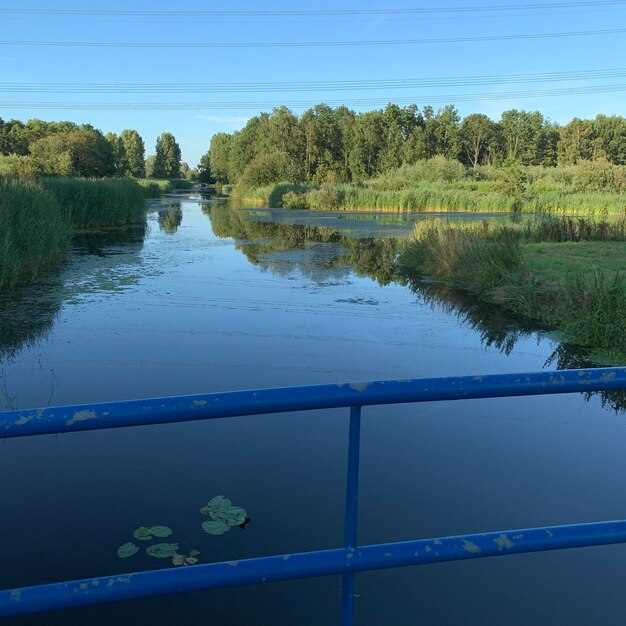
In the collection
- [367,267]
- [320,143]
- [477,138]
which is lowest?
[367,267]

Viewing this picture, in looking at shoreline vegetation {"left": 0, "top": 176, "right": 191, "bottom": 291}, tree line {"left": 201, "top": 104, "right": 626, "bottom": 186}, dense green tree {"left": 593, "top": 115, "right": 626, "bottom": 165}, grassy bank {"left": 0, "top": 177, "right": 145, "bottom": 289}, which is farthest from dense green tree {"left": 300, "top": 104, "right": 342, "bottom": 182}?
grassy bank {"left": 0, "top": 177, "right": 145, "bottom": 289}

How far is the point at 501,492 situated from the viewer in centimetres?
438

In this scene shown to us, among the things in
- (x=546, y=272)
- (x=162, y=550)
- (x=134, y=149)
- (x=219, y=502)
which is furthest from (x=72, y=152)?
(x=134, y=149)

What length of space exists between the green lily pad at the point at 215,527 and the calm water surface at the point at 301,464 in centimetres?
5

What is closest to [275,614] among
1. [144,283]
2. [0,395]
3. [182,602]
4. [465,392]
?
[182,602]

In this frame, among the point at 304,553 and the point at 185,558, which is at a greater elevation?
the point at 304,553

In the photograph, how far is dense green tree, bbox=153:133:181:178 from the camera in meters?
114

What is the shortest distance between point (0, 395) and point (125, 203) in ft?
70.7

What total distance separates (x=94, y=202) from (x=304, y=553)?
24210 mm

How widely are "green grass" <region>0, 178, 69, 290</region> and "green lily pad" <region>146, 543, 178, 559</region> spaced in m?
8.69

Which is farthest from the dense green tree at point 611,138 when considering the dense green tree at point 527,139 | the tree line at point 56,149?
the tree line at point 56,149

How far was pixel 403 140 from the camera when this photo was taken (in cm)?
6862

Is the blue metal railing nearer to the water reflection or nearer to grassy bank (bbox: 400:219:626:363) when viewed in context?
the water reflection

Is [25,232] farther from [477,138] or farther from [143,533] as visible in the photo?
[477,138]
